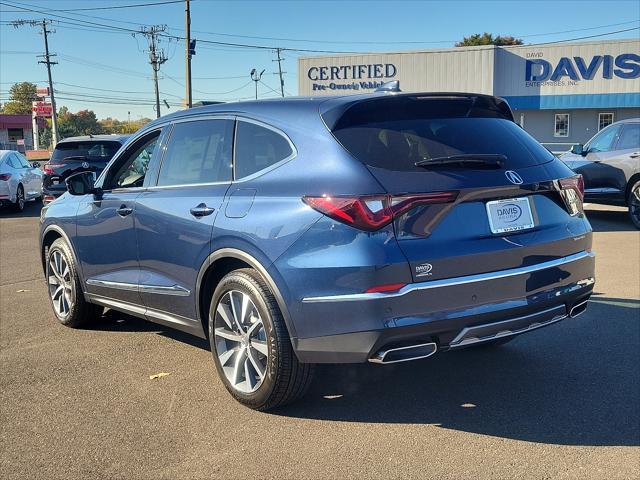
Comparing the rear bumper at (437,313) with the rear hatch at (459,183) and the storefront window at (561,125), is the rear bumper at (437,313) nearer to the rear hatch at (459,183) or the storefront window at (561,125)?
the rear hatch at (459,183)

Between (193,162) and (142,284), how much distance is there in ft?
3.24

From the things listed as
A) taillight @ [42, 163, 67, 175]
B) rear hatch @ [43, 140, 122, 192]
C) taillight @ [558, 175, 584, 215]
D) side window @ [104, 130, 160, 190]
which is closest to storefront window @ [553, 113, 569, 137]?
rear hatch @ [43, 140, 122, 192]

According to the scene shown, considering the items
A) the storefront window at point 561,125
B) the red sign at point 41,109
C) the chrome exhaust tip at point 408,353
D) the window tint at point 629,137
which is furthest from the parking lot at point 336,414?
the red sign at point 41,109

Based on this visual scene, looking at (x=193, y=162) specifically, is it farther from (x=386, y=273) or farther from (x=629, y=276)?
(x=629, y=276)

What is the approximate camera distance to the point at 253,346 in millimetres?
3807

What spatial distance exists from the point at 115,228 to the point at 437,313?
2.79 metres

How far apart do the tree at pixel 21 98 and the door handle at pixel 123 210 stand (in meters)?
135

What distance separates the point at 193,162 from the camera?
4477 mm

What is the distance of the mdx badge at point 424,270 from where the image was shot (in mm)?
3248

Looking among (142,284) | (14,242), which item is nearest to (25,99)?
(14,242)

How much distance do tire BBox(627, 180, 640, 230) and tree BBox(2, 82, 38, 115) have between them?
432ft

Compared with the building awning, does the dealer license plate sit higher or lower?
lower

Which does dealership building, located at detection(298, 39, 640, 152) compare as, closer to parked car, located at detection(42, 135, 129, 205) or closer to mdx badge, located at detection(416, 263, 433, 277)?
parked car, located at detection(42, 135, 129, 205)

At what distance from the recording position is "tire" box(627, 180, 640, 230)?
11.5 metres
